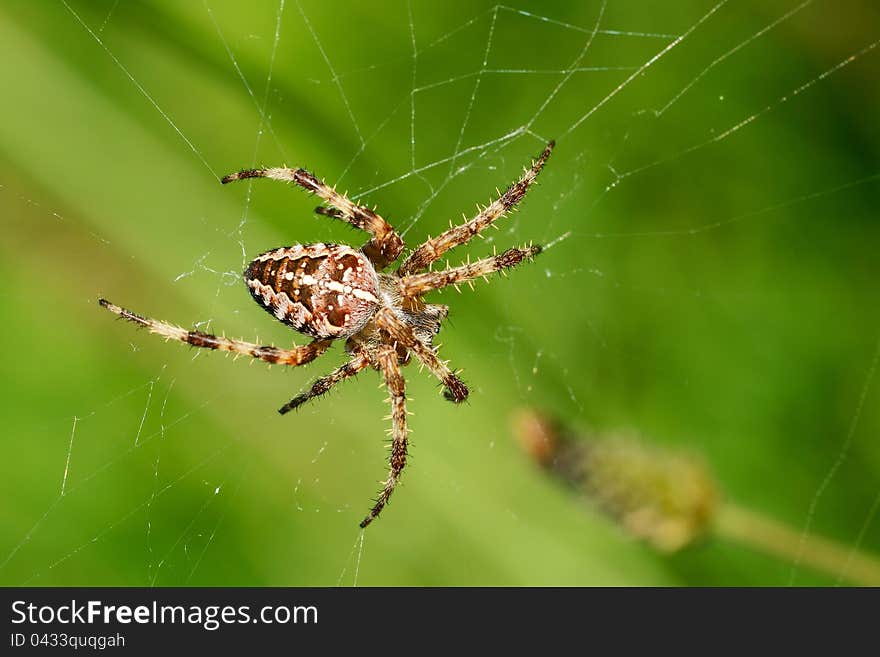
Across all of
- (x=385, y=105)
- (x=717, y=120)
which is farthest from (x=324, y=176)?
(x=717, y=120)

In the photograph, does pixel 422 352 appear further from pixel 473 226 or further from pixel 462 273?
pixel 473 226

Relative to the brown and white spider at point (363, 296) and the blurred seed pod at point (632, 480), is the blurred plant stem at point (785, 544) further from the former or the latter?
the brown and white spider at point (363, 296)

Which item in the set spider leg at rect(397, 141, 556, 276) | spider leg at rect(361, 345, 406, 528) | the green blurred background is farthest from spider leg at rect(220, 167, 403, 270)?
the green blurred background

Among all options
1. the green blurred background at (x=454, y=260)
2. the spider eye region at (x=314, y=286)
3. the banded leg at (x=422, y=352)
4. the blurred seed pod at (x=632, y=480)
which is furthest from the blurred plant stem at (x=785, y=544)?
the spider eye region at (x=314, y=286)

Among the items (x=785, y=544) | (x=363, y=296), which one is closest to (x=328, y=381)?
(x=363, y=296)

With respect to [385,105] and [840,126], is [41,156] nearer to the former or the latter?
[385,105]
